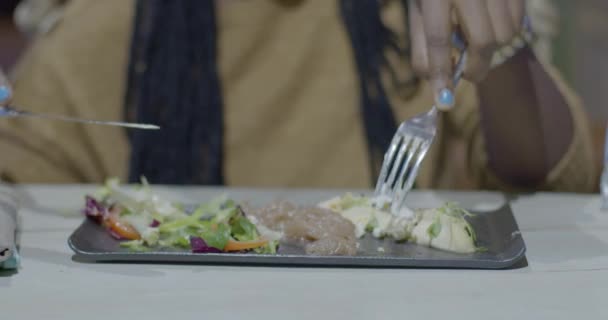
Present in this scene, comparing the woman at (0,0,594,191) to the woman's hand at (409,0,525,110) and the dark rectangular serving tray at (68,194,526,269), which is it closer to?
the woman's hand at (409,0,525,110)

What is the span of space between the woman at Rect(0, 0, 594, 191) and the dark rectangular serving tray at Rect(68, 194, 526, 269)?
540mm

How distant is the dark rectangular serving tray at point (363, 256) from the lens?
2.52 feet

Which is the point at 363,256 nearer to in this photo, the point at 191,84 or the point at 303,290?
the point at 303,290

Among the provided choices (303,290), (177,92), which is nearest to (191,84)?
(177,92)

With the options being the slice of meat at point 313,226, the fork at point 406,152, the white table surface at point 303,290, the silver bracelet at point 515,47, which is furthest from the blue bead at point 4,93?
the silver bracelet at point 515,47

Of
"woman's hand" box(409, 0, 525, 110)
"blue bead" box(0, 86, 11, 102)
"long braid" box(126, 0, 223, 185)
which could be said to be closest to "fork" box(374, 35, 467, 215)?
"woman's hand" box(409, 0, 525, 110)

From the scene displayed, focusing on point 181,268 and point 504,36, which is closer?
point 181,268

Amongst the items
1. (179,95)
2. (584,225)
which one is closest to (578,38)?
(179,95)

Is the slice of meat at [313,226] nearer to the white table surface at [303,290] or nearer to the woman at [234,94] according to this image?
the white table surface at [303,290]

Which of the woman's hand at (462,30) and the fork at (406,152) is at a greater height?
the woman's hand at (462,30)

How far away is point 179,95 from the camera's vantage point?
1.42m

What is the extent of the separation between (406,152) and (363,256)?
0.72ft

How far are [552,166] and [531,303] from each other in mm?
570

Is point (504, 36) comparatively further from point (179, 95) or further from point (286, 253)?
point (179, 95)
